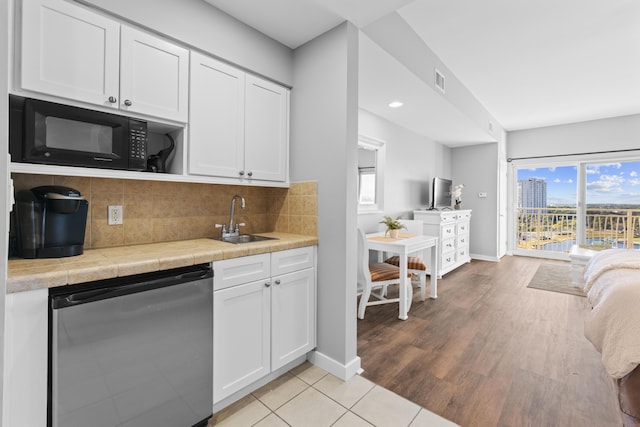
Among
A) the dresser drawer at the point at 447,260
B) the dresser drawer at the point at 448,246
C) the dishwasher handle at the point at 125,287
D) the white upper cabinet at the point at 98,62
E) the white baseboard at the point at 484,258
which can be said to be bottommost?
the white baseboard at the point at 484,258

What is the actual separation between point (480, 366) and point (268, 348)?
4.98 feet

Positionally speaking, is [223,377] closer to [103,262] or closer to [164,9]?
[103,262]

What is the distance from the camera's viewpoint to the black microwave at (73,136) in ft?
4.25

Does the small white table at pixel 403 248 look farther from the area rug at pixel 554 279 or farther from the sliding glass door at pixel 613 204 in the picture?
the sliding glass door at pixel 613 204

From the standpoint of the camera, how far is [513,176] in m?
6.40

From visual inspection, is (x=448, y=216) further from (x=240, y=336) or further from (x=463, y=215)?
(x=240, y=336)

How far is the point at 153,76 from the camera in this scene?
1.64 m

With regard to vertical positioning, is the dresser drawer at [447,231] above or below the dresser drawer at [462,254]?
above

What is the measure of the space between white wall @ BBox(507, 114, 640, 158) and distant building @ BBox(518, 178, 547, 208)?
23.1 inches

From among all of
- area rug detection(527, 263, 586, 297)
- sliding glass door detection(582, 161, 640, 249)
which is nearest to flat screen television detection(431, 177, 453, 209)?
area rug detection(527, 263, 586, 297)

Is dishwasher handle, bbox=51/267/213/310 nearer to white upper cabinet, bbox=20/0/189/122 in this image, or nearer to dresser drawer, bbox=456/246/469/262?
white upper cabinet, bbox=20/0/189/122

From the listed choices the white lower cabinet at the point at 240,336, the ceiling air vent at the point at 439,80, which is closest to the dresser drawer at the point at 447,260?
the ceiling air vent at the point at 439,80

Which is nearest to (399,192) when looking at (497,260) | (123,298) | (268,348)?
(497,260)

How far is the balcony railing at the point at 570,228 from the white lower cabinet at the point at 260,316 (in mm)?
5269
